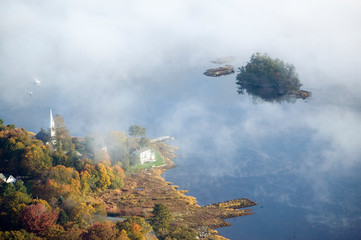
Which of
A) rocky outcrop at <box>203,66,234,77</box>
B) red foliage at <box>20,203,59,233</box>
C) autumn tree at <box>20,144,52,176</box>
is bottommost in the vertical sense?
red foliage at <box>20,203,59,233</box>

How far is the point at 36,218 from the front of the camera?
56656 mm

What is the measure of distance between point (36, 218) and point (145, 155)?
30.7 metres

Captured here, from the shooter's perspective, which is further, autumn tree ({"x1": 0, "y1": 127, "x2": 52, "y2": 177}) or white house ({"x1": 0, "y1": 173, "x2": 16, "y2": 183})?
autumn tree ({"x1": 0, "y1": 127, "x2": 52, "y2": 177})

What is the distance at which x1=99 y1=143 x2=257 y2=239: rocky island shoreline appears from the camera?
6538cm

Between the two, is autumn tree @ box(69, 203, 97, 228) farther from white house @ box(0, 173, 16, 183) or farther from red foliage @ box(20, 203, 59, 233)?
white house @ box(0, 173, 16, 183)

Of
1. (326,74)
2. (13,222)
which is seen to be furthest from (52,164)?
(326,74)

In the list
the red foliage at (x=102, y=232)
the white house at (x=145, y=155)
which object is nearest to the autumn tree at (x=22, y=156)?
the white house at (x=145, y=155)

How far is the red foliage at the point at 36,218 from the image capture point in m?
56.1

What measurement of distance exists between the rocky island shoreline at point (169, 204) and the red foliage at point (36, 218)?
37.2 ft

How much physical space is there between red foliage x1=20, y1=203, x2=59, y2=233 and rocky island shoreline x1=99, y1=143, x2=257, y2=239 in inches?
447

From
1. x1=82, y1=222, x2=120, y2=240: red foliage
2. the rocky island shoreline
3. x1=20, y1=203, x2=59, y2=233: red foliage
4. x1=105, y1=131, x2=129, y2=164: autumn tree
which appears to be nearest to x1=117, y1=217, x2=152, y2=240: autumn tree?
x1=82, y1=222, x2=120, y2=240: red foliage

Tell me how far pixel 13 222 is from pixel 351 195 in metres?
48.0

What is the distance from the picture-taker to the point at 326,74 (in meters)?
121

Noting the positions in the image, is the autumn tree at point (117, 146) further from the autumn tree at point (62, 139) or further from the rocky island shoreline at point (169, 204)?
the autumn tree at point (62, 139)
